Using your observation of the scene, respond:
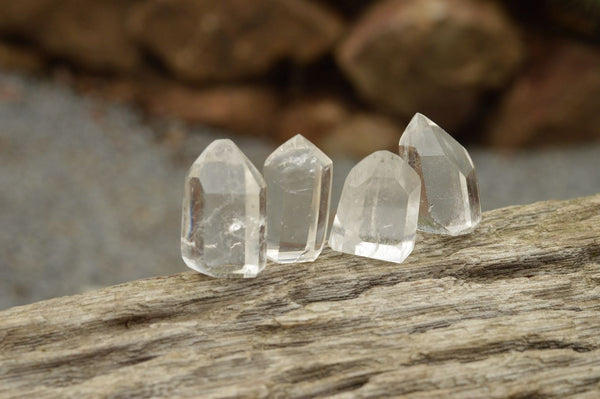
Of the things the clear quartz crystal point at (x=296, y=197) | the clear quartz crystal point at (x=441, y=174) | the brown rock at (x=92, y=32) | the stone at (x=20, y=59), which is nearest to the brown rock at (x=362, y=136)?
the brown rock at (x=92, y=32)

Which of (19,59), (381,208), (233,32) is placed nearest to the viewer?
(381,208)

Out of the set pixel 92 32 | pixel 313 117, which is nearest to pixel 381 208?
pixel 313 117

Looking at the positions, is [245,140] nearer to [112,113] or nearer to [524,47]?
[112,113]

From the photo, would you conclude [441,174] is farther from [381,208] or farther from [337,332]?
[337,332]

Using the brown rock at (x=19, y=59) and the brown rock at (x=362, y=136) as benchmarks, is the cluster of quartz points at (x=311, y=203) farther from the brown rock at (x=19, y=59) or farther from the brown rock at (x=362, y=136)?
the brown rock at (x=19, y=59)

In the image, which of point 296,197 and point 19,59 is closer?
point 296,197

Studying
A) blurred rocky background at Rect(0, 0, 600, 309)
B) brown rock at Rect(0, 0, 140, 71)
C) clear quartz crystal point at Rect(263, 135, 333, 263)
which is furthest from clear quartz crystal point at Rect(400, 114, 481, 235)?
brown rock at Rect(0, 0, 140, 71)

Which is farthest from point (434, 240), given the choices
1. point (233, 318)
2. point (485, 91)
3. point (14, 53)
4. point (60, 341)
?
point (14, 53)

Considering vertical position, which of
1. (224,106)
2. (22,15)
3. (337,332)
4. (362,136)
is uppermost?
(22,15)
